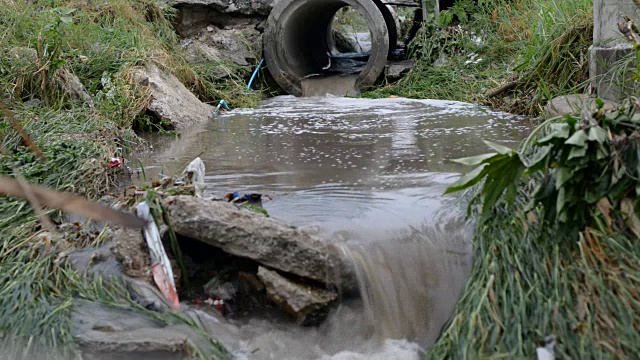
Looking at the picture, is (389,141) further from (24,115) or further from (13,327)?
(13,327)

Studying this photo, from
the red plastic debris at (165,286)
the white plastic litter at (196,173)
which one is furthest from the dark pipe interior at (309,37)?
the red plastic debris at (165,286)

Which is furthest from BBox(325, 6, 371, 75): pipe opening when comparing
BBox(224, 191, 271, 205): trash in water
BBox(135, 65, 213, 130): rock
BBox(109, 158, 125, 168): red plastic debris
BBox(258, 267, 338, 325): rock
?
BBox(258, 267, 338, 325): rock

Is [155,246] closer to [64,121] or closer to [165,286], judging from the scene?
[165,286]

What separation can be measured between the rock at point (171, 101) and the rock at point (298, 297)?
3762 millimetres

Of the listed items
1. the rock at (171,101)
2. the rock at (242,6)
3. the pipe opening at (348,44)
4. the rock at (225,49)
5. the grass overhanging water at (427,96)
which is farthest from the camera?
the pipe opening at (348,44)

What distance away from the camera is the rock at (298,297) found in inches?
110

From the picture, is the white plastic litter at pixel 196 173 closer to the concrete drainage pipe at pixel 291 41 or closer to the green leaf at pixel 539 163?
the green leaf at pixel 539 163

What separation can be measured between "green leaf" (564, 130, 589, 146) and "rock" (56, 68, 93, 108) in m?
3.99

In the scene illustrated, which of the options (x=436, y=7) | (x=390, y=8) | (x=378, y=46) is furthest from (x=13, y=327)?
(x=390, y=8)

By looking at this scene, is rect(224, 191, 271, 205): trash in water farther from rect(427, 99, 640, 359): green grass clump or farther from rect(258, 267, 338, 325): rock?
rect(427, 99, 640, 359): green grass clump

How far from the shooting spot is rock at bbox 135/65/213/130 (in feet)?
20.8

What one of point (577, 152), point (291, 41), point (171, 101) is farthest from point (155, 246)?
point (291, 41)

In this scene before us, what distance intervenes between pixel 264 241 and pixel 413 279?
2.06 ft

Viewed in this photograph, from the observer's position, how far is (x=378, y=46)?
916 centimetres
